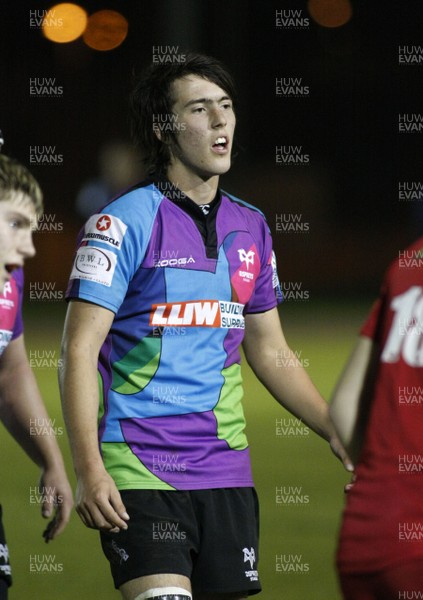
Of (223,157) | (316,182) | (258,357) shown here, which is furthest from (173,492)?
(316,182)

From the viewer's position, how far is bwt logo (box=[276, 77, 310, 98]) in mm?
34438

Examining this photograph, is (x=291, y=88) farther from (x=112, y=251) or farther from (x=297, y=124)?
(x=112, y=251)

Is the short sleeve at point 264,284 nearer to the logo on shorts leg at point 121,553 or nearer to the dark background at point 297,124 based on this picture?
the logo on shorts leg at point 121,553

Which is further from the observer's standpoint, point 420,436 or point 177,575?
point 177,575

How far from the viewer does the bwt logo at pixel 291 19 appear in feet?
105

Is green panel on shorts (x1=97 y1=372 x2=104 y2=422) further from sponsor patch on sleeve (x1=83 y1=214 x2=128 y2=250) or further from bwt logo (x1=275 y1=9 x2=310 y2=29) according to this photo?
bwt logo (x1=275 y1=9 x2=310 y2=29)

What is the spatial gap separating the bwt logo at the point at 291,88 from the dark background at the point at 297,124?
22cm

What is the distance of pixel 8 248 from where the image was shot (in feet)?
10.3

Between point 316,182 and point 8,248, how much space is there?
95.1 ft

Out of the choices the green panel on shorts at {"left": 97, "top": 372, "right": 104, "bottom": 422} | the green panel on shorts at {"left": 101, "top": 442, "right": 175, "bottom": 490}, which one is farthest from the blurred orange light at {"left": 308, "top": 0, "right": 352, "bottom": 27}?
the green panel on shorts at {"left": 101, "top": 442, "right": 175, "bottom": 490}

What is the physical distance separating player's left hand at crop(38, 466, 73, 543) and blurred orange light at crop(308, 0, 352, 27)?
3397 centimetres

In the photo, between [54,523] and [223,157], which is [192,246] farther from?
[54,523]

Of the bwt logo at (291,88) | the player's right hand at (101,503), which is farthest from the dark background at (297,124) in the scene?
the player's right hand at (101,503)

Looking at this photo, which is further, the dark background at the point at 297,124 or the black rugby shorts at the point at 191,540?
the dark background at the point at 297,124
